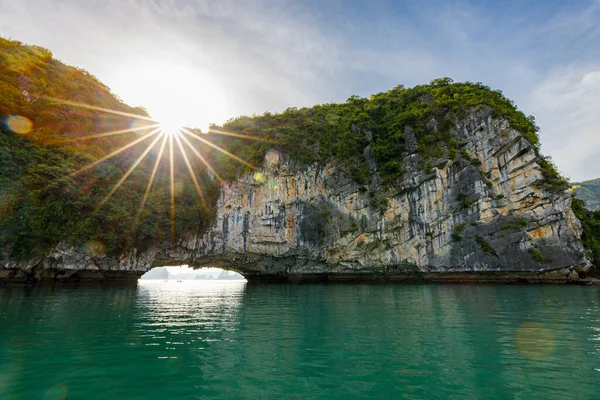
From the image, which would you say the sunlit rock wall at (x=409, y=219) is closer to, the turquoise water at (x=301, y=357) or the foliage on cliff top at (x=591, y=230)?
the foliage on cliff top at (x=591, y=230)

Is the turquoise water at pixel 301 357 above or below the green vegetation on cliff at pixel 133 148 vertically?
below

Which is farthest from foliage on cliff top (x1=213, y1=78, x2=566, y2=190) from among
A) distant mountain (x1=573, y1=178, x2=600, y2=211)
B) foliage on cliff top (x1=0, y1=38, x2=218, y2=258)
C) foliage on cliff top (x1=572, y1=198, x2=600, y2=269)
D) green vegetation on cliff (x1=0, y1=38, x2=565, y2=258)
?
distant mountain (x1=573, y1=178, x2=600, y2=211)

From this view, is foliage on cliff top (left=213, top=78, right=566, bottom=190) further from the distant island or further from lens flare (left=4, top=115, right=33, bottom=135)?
lens flare (left=4, top=115, right=33, bottom=135)

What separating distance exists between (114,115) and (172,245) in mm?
17306

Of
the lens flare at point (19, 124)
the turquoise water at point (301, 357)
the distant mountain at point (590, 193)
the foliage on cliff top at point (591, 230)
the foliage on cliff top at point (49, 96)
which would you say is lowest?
the turquoise water at point (301, 357)

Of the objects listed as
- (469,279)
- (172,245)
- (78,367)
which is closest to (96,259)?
(172,245)

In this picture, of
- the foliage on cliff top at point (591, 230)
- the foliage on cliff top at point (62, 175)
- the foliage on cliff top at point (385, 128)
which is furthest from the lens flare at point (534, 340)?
the foliage on cliff top at point (591, 230)

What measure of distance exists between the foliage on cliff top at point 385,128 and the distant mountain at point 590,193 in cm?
8450

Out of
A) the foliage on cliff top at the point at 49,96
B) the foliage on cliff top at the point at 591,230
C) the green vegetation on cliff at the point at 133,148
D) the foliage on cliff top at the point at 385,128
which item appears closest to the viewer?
the green vegetation on cliff at the point at 133,148

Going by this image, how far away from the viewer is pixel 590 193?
10438cm

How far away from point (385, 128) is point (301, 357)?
40.0m

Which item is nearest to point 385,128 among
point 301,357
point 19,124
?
point 301,357

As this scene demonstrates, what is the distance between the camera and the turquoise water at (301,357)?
5.03m

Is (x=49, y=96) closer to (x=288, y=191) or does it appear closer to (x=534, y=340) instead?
(x=288, y=191)
